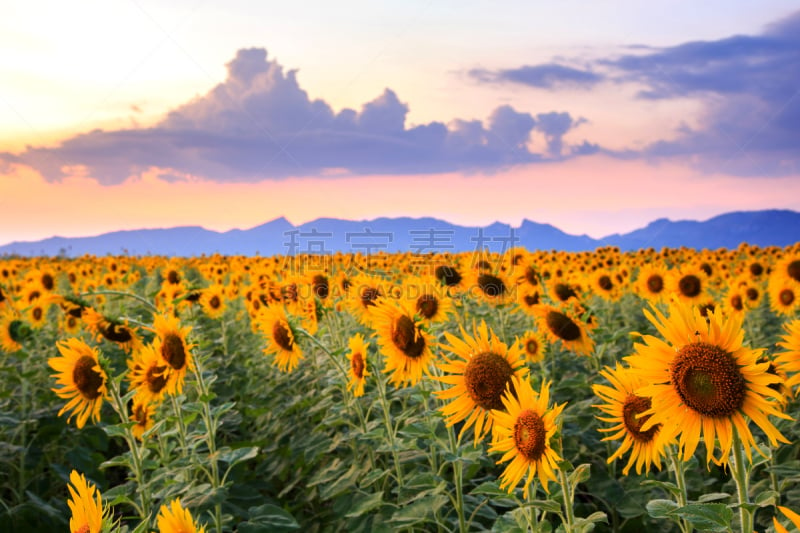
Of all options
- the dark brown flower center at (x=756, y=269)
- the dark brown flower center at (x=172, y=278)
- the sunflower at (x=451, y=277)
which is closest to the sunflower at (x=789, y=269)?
the dark brown flower center at (x=756, y=269)

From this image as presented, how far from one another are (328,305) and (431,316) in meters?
1.99

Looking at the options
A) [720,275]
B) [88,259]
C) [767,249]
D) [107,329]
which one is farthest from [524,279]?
[88,259]

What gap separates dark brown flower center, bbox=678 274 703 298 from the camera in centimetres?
912

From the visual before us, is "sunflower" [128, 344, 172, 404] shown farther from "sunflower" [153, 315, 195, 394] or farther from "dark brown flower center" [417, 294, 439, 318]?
"dark brown flower center" [417, 294, 439, 318]

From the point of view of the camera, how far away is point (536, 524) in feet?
8.58

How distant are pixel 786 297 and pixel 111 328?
10629 mm

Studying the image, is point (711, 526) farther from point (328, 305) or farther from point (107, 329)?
point (328, 305)

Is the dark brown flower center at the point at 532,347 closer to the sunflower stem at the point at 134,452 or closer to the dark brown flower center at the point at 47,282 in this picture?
the sunflower stem at the point at 134,452

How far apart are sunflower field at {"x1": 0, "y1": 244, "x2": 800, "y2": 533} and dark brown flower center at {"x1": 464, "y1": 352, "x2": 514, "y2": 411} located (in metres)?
0.01

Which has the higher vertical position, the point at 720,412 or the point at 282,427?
the point at 720,412

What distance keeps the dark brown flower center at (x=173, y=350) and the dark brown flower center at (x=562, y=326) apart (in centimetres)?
347

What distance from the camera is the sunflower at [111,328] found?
15.1 ft

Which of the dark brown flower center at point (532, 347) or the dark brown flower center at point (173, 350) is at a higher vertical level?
the dark brown flower center at point (173, 350)

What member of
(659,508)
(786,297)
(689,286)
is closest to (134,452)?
(659,508)
